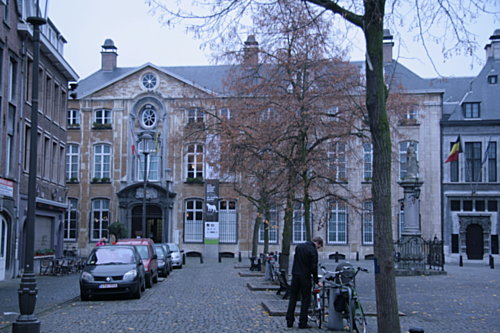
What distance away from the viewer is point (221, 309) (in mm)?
15992

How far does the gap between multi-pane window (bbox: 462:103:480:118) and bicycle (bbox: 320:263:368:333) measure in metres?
40.7

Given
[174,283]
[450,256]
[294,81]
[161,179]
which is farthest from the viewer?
[161,179]

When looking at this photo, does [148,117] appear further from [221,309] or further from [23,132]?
[221,309]

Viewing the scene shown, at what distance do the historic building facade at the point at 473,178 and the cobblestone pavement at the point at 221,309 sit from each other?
2596 cm

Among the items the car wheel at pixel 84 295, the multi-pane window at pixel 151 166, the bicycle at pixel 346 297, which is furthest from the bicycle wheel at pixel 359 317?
the multi-pane window at pixel 151 166

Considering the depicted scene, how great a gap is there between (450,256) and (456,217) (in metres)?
2.92

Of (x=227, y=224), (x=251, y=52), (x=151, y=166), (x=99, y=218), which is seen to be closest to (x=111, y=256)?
(x=251, y=52)

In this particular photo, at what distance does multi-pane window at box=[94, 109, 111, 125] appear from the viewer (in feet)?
174

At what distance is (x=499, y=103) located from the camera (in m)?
50.7

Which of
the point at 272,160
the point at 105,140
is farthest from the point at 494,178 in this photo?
the point at 272,160

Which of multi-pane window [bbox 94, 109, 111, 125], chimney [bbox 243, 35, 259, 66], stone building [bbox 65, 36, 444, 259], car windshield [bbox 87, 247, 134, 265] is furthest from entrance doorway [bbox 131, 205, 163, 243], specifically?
chimney [bbox 243, 35, 259, 66]

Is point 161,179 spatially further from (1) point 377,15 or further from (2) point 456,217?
(1) point 377,15

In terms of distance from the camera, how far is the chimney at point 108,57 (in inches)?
2312

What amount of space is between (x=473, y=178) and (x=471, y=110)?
521 cm
